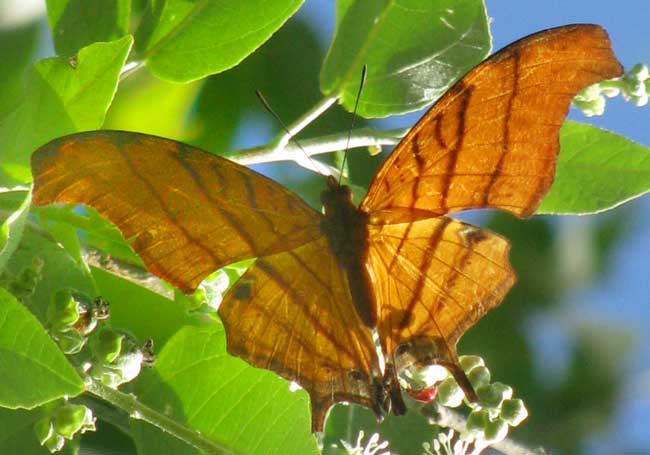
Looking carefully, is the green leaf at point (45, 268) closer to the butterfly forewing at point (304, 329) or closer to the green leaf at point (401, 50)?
the butterfly forewing at point (304, 329)

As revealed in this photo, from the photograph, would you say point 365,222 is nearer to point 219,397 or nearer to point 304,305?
point 304,305

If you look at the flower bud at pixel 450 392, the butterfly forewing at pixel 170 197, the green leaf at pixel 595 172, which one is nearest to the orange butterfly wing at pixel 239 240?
the butterfly forewing at pixel 170 197

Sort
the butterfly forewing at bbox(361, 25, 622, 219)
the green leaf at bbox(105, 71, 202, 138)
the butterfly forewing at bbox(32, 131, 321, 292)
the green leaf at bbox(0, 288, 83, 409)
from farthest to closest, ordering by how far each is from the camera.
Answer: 1. the green leaf at bbox(105, 71, 202, 138)
2. the butterfly forewing at bbox(361, 25, 622, 219)
3. the butterfly forewing at bbox(32, 131, 321, 292)
4. the green leaf at bbox(0, 288, 83, 409)

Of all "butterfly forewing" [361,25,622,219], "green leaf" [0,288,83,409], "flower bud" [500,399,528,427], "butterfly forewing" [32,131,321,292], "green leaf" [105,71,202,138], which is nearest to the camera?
"green leaf" [0,288,83,409]

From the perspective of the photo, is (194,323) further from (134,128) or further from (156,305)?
(134,128)

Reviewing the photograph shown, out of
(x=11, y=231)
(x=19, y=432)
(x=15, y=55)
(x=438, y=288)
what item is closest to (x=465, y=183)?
(x=438, y=288)

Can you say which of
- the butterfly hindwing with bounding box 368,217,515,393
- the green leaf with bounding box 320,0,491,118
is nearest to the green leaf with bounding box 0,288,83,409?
the butterfly hindwing with bounding box 368,217,515,393

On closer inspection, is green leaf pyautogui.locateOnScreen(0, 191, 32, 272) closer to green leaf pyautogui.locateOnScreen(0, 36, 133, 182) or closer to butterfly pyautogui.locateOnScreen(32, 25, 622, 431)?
butterfly pyautogui.locateOnScreen(32, 25, 622, 431)
